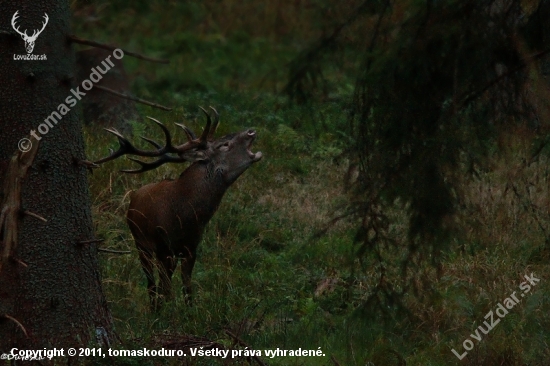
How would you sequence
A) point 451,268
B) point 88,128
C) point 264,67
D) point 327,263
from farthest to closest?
point 264,67 → point 88,128 → point 327,263 → point 451,268

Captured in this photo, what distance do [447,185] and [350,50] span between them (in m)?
1.28

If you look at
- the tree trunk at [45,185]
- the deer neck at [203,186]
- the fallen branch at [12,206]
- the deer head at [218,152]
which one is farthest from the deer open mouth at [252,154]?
the fallen branch at [12,206]

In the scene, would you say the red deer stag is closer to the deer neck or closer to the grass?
the deer neck

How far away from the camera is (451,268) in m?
9.89

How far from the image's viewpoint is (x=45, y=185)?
21.9 feet

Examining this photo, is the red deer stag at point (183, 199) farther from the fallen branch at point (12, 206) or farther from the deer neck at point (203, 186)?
the fallen branch at point (12, 206)

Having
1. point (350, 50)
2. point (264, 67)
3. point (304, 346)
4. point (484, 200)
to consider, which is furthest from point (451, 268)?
point (264, 67)

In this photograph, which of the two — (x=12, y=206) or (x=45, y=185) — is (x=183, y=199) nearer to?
(x=45, y=185)

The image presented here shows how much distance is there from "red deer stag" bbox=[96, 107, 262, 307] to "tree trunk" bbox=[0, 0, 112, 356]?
2250 mm

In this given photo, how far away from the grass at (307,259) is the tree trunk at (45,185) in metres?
0.57

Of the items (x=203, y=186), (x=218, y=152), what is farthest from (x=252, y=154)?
(x=203, y=186)

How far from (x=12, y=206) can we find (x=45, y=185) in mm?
822

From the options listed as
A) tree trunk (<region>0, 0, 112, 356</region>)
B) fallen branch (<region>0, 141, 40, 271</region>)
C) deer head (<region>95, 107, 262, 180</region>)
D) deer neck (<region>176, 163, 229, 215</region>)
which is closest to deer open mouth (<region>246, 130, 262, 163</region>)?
deer head (<region>95, 107, 262, 180</region>)

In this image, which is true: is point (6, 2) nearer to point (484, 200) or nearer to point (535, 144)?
point (535, 144)
